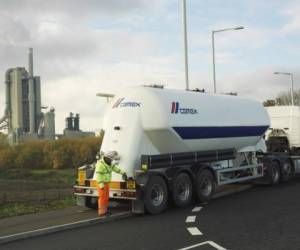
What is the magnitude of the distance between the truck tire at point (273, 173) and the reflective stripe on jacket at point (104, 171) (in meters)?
8.66

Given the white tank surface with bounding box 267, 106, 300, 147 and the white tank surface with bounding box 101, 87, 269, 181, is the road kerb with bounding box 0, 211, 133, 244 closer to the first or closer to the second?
the white tank surface with bounding box 101, 87, 269, 181

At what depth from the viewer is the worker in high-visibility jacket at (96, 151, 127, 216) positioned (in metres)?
13.2

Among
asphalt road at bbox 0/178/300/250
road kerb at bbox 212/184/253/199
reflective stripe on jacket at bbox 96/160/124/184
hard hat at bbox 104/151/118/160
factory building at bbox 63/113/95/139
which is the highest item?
factory building at bbox 63/113/95/139

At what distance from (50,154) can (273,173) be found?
77.3 metres

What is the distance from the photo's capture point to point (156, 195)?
1410 centimetres

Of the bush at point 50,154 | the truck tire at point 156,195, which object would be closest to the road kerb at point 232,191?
the truck tire at point 156,195

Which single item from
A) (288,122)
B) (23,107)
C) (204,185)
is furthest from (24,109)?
(204,185)

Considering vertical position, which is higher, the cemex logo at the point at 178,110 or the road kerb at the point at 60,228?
the cemex logo at the point at 178,110

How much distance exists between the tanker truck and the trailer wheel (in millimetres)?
4729

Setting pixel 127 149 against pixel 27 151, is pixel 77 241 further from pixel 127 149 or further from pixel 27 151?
pixel 27 151

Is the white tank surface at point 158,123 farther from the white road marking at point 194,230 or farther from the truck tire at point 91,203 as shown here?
the white road marking at point 194,230

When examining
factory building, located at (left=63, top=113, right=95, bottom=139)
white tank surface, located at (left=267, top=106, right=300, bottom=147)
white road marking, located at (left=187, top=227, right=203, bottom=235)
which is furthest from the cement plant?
white road marking, located at (left=187, top=227, right=203, bottom=235)

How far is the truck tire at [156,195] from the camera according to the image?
1362 cm

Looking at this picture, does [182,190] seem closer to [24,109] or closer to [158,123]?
[158,123]
